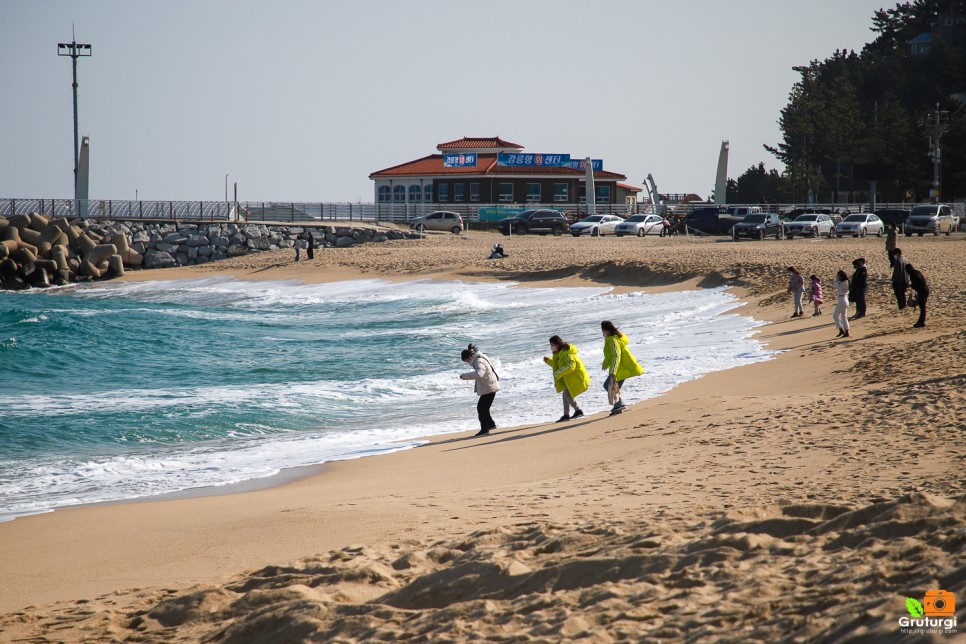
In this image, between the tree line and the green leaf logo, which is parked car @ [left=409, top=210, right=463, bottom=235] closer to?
the tree line

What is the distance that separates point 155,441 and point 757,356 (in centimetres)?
1072

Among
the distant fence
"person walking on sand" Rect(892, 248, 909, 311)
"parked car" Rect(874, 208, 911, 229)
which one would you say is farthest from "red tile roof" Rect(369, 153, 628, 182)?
"person walking on sand" Rect(892, 248, 909, 311)

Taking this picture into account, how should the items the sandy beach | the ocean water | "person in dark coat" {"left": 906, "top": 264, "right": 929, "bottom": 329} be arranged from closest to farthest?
1. the sandy beach
2. the ocean water
3. "person in dark coat" {"left": 906, "top": 264, "right": 929, "bottom": 329}

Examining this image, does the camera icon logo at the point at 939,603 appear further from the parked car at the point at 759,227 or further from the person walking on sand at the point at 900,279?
the parked car at the point at 759,227

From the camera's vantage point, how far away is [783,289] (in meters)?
25.8

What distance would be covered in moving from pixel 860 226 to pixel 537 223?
729 inches

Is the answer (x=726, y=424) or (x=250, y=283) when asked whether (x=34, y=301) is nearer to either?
(x=250, y=283)

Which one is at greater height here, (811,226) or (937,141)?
(937,141)

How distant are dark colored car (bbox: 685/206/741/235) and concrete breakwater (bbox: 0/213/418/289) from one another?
1668 centimetres

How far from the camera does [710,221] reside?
53781 millimetres

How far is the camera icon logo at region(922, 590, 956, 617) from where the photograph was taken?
4.28 metres

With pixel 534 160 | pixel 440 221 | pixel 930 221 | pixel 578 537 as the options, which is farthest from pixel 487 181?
pixel 578 537

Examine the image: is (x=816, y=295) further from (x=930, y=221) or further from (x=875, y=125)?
(x=875, y=125)

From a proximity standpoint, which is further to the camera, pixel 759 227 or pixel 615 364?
pixel 759 227
